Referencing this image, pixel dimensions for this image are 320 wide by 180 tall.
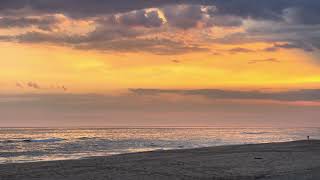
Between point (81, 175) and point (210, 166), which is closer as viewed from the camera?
point (81, 175)

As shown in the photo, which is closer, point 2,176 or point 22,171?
point 2,176

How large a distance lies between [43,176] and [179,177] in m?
6.52

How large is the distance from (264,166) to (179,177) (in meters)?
6.75

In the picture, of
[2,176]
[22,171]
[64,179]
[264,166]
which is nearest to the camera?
[64,179]

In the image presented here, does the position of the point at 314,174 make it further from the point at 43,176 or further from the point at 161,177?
the point at 43,176

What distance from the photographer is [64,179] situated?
21266 millimetres

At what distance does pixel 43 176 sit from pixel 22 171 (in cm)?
318

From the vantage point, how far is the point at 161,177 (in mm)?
21891

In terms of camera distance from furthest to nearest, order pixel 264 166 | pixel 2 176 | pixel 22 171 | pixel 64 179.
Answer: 1. pixel 264 166
2. pixel 22 171
3. pixel 2 176
4. pixel 64 179

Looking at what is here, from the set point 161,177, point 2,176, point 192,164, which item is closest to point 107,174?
point 161,177

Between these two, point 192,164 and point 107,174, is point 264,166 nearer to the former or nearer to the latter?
point 192,164

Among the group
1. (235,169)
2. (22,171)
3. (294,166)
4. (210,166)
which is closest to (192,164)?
(210,166)

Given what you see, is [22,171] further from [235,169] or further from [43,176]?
[235,169]

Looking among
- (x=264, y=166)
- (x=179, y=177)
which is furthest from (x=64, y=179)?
A: (x=264, y=166)
